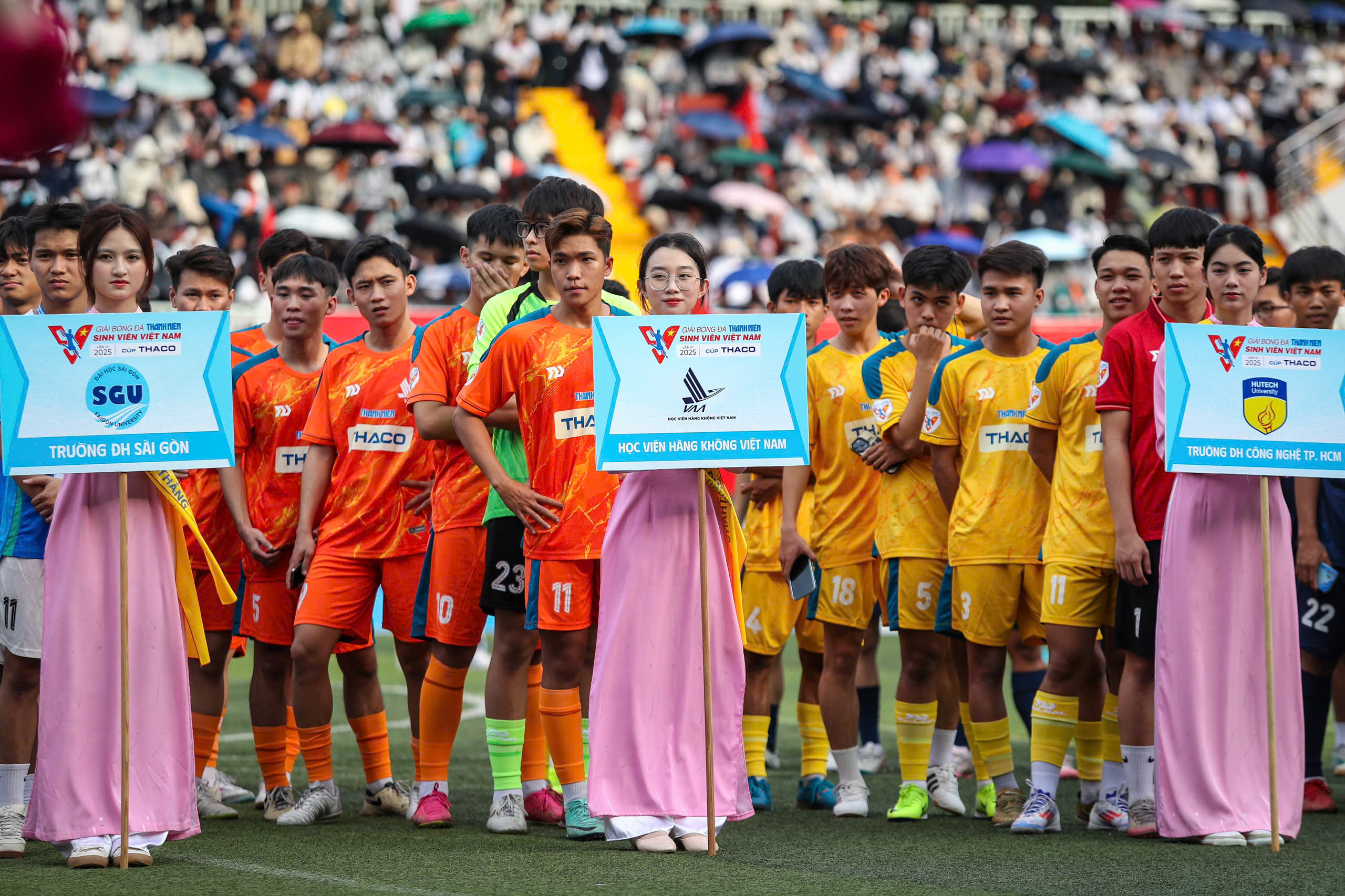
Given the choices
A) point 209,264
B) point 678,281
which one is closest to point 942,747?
point 678,281

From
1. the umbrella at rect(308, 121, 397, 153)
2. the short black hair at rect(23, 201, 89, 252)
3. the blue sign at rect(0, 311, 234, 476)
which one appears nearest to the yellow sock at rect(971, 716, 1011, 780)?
the blue sign at rect(0, 311, 234, 476)

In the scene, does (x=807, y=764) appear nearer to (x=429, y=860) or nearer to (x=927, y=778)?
(x=927, y=778)

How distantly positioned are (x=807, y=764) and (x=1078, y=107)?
72.2 feet

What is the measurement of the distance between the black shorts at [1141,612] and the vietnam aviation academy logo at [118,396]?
12.3 ft

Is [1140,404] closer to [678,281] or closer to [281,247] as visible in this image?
[678,281]

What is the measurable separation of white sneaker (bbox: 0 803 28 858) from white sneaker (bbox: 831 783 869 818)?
3.32 metres

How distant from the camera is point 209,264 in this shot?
24.7ft

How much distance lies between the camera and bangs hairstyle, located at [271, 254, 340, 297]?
289 inches

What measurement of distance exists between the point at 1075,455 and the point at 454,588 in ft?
8.53

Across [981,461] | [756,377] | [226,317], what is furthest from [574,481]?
[981,461]

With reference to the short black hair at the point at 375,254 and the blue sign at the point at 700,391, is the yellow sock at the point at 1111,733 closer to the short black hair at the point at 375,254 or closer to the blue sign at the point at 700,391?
the blue sign at the point at 700,391

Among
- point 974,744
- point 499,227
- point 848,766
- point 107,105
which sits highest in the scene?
point 107,105

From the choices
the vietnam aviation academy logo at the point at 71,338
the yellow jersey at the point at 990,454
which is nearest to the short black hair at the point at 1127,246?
the yellow jersey at the point at 990,454

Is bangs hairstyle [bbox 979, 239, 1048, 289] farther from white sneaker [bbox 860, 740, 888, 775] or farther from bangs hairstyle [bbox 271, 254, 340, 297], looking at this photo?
white sneaker [bbox 860, 740, 888, 775]
